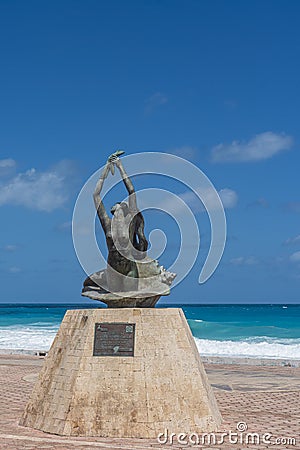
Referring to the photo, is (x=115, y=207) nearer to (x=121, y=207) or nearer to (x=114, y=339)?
(x=121, y=207)

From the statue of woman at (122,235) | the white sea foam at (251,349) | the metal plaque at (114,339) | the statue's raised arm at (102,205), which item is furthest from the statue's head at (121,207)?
the white sea foam at (251,349)

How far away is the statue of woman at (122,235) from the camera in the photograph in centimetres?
888

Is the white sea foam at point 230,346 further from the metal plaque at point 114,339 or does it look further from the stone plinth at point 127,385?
the metal plaque at point 114,339

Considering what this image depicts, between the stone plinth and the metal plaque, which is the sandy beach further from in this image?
the metal plaque

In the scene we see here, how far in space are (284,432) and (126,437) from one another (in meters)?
2.26

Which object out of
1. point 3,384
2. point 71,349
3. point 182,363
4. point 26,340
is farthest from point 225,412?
point 26,340

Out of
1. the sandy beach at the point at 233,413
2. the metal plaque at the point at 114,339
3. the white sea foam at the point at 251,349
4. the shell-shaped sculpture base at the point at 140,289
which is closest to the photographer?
the sandy beach at the point at 233,413

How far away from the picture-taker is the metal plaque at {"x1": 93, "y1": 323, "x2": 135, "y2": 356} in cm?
814

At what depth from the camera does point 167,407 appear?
783cm

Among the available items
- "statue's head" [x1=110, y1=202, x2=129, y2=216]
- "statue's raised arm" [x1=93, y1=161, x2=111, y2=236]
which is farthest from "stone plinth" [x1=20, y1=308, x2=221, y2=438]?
"statue's head" [x1=110, y1=202, x2=129, y2=216]

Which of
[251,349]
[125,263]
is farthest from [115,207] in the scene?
[251,349]

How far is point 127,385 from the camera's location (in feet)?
25.8

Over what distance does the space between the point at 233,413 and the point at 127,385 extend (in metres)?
2.54

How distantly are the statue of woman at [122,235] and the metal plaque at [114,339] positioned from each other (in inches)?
→ 28.4
